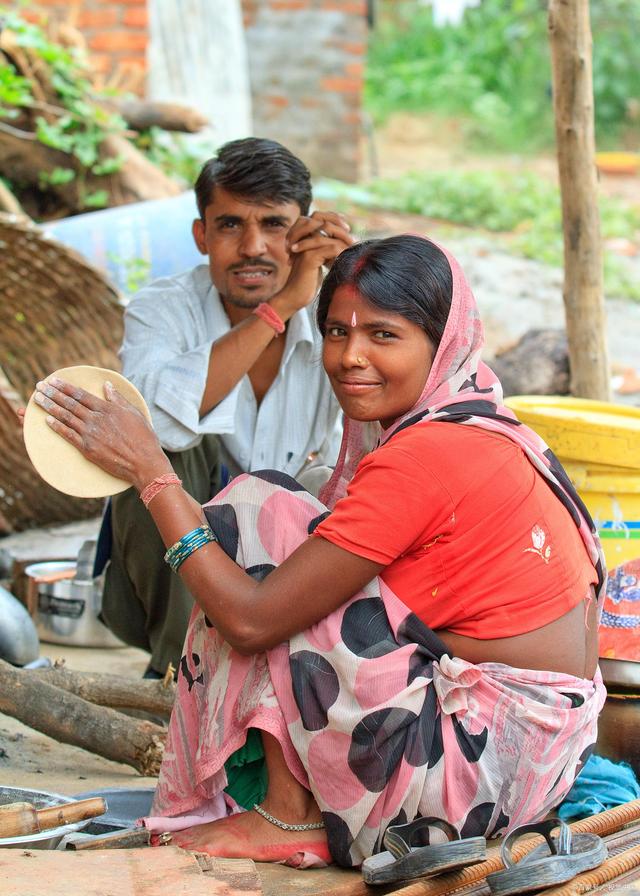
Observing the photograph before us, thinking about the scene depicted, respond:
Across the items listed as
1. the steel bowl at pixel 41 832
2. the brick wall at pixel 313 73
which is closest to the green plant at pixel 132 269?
the steel bowl at pixel 41 832

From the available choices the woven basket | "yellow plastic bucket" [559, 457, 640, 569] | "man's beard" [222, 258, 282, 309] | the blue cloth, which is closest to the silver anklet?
the blue cloth

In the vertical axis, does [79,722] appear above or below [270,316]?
below

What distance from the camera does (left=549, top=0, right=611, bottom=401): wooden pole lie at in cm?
379

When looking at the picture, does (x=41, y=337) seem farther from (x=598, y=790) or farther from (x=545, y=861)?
(x=545, y=861)

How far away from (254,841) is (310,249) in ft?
4.78

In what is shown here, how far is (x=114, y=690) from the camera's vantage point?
9.67 ft

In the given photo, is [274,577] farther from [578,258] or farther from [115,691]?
[578,258]

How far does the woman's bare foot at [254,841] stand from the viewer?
216 cm

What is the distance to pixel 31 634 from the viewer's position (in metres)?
3.33

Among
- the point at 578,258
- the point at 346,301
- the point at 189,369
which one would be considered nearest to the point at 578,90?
the point at 578,258

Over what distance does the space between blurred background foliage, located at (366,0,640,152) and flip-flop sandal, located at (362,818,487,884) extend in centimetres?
1167

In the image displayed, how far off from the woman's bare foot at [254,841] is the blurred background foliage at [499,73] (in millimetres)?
11616

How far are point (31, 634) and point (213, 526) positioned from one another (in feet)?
4.15

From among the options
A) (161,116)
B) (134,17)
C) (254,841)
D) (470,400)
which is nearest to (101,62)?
(134,17)
